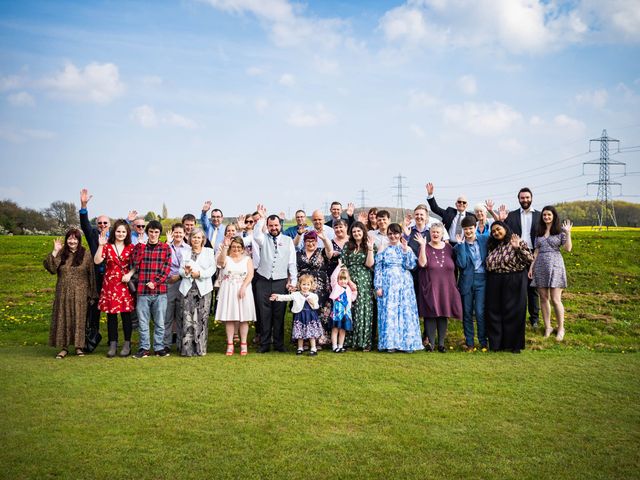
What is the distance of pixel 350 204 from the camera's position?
35.0ft

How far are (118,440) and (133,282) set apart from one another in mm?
4112

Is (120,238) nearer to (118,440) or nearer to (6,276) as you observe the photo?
(118,440)

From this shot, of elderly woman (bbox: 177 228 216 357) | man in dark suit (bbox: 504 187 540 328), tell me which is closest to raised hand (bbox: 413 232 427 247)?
man in dark suit (bbox: 504 187 540 328)

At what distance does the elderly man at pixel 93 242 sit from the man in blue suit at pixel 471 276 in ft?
20.8

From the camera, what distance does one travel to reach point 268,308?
368 inches

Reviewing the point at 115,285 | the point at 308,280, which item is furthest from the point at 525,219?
the point at 115,285

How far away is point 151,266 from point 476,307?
5725 millimetres

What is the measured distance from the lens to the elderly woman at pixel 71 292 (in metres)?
8.57

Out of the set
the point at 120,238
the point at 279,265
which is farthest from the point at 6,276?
the point at 279,265

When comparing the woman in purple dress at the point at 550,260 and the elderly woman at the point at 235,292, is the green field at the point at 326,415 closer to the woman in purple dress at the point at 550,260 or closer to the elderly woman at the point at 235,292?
the elderly woman at the point at 235,292

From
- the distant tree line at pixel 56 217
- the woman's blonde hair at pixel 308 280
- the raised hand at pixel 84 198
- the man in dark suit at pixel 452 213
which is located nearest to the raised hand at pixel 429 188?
the man in dark suit at pixel 452 213

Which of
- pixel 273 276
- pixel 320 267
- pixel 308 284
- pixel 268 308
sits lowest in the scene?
pixel 268 308

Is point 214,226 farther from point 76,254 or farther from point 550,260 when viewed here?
point 550,260

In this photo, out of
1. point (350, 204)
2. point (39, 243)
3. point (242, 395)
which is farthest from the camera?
point (39, 243)
